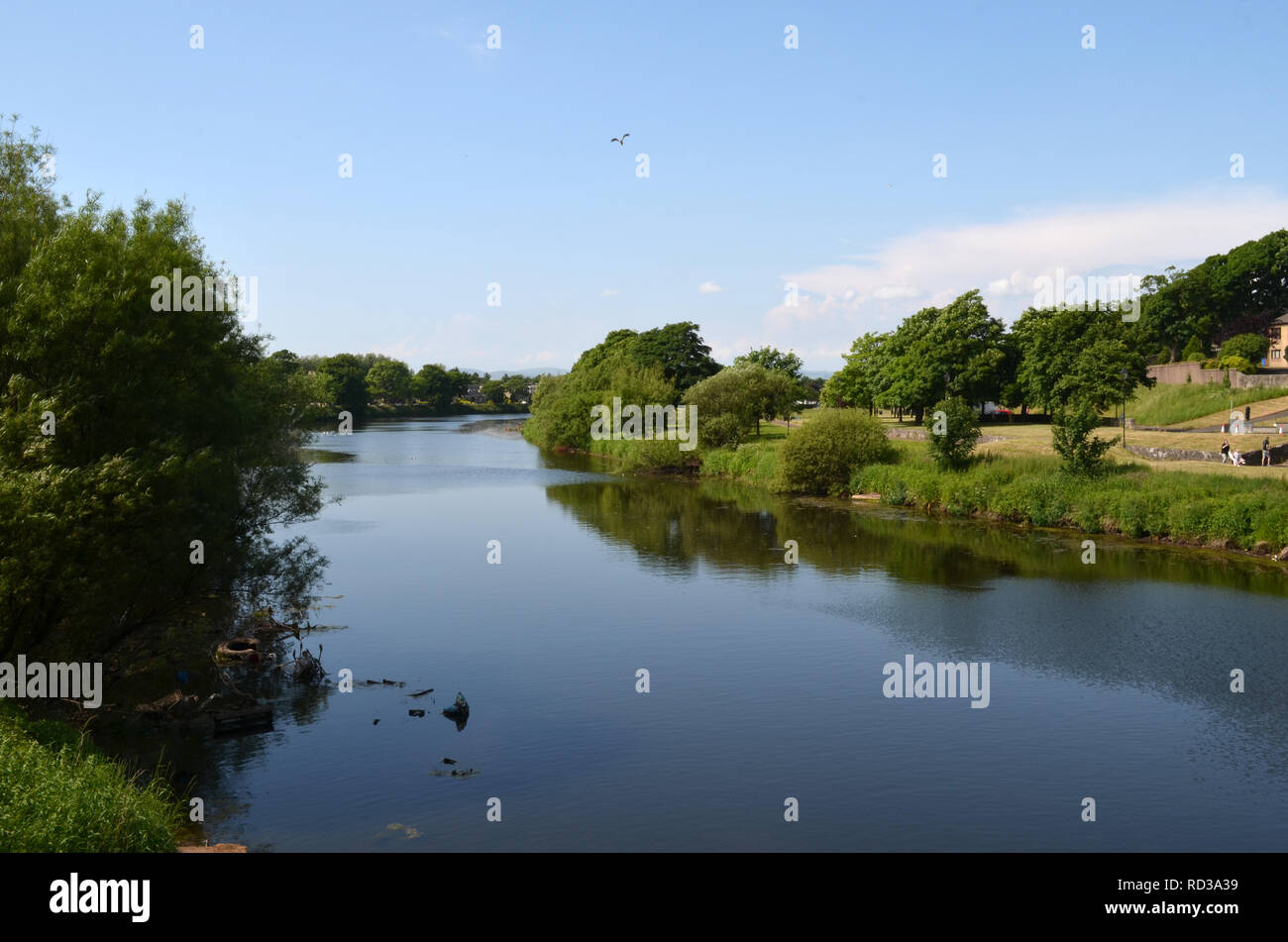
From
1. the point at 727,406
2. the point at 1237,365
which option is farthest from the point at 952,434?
the point at 1237,365

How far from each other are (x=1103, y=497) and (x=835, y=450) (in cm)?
2157

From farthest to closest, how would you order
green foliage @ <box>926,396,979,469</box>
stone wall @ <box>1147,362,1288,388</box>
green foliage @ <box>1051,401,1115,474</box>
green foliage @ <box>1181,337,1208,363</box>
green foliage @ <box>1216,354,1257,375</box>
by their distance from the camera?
1. green foliage @ <box>1181,337,1208,363</box>
2. green foliage @ <box>1216,354,1257,375</box>
3. stone wall @ <box>1147,362,1288,388</box>
4. green foliage @ <box>926,396,979,469</box>
5. green foliage @ <box>1051,401,1115,474</box>

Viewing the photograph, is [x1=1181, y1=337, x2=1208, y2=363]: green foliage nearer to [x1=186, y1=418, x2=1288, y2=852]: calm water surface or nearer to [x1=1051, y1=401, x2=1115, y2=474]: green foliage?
[x1=1051, y1=401, x2=1115, y2=474]: green foliage

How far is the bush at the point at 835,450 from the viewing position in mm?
72000

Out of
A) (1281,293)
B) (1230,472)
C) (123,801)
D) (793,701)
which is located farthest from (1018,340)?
(123,801)

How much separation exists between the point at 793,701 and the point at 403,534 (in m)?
33.0

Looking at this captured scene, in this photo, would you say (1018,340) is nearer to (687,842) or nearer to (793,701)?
(793,701)

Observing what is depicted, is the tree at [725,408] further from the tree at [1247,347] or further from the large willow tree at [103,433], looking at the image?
the large willow tree at [103,433]

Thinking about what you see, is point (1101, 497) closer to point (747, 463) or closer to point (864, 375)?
point (747, 463)

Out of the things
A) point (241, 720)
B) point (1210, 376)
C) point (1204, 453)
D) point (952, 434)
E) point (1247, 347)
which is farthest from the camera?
point (1247, 347)

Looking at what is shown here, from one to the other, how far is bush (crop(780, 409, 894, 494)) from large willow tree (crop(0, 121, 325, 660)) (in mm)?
49014

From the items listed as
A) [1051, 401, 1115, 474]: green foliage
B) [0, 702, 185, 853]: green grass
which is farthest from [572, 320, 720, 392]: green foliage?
[0, 702, 185, 853]: green grass

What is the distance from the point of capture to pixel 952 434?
63.7m

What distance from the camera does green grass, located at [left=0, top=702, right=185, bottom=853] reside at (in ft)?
49.7
